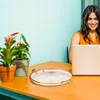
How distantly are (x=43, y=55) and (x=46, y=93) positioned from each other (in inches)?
44.9

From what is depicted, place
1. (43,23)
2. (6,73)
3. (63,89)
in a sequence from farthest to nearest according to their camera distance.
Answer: (43,23) < (6,73) < (63,89)

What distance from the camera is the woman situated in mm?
2420

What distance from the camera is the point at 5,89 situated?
4.85 ft

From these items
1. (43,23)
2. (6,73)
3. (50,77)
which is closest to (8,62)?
(6,73)

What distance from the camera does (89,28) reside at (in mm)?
2492

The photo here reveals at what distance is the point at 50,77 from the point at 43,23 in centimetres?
95

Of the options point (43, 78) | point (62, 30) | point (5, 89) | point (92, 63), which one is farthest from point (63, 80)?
point (62, 30)

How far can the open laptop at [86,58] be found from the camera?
161 centimetres

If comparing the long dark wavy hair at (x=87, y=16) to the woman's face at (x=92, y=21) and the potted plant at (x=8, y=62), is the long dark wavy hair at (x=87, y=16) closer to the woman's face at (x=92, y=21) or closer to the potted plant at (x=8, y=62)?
the woman's face at (x=92, y=21)

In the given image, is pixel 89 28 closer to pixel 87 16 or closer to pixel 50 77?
pixel 87 16

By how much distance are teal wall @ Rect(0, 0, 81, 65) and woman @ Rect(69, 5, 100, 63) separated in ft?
0.90

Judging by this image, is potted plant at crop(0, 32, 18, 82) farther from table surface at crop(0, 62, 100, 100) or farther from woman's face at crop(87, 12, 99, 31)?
woman's face at crop(87, 12, 99, 31)

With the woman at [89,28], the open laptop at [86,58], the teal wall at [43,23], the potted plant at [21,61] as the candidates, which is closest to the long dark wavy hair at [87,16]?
the woman at [89,28]

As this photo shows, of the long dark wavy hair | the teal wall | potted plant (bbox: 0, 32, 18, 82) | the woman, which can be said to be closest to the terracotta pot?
potted plant (bbox: 0, 32, 18, 82)
